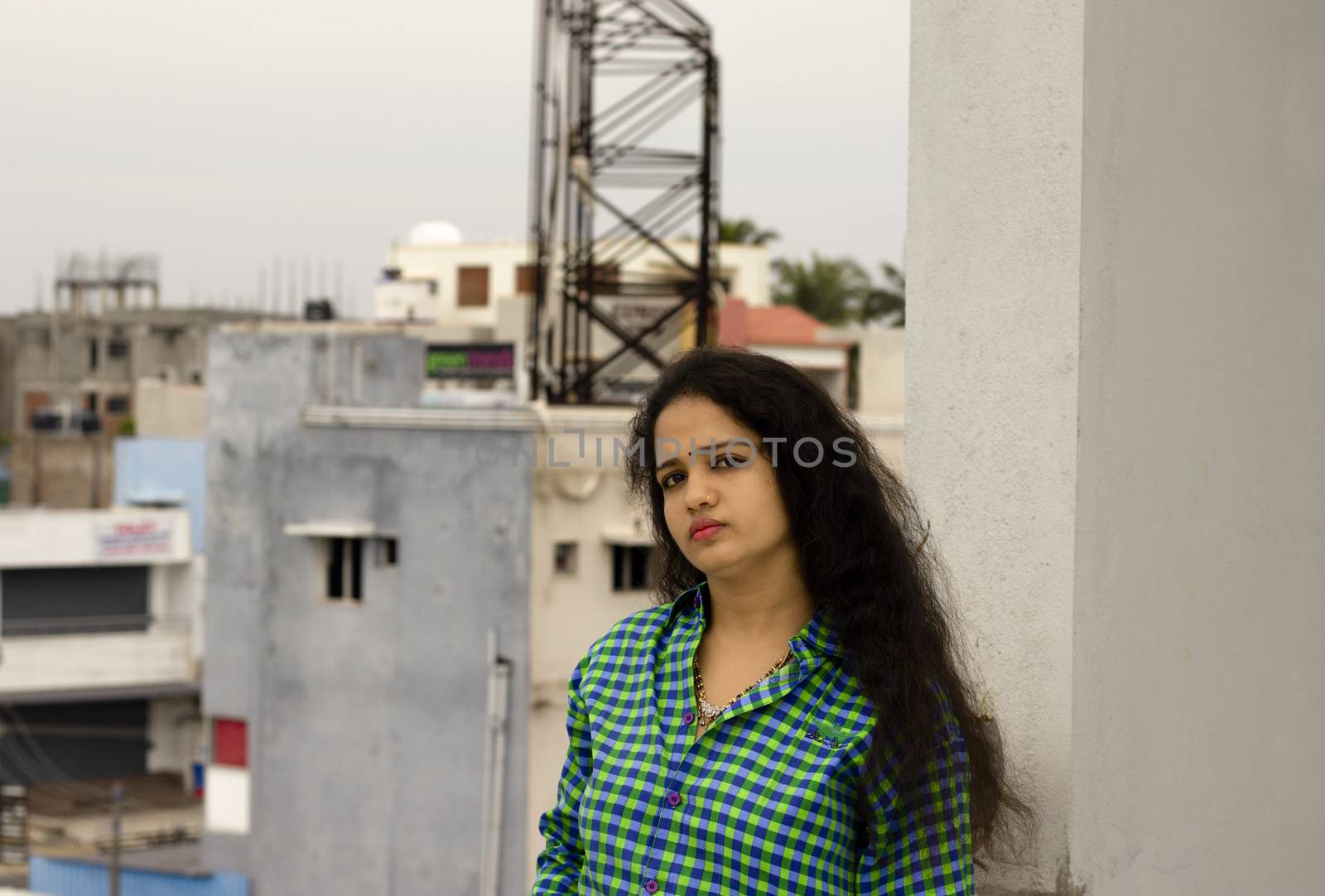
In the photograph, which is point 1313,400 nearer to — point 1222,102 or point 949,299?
point 1222,102

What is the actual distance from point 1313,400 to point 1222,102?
472 millimetres

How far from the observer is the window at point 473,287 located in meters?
33.9

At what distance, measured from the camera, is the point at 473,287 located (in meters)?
34.0

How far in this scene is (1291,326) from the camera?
210 centimetres

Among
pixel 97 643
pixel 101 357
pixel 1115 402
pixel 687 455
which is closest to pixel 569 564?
pixel 97 643

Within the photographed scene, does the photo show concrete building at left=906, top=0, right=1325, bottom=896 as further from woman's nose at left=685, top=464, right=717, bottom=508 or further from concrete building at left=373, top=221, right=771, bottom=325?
concrete building at left=373, top=221, right=771, bottom=325

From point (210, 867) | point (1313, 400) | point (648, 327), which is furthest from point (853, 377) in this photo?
point (1313, 400)

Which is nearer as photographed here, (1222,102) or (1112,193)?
(1112,193)

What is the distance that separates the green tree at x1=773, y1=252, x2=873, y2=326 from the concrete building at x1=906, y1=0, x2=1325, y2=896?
3241 cm

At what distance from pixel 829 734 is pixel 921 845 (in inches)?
5.2

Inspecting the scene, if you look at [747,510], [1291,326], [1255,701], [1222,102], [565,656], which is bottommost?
[565,656]

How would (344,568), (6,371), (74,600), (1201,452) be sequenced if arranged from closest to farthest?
(1201,452) → (344,568) → (74,600) → (6,371)

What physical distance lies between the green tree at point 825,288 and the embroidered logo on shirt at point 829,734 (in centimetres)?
3303

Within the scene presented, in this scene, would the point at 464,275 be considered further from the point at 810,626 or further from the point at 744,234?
the point at 810,626
